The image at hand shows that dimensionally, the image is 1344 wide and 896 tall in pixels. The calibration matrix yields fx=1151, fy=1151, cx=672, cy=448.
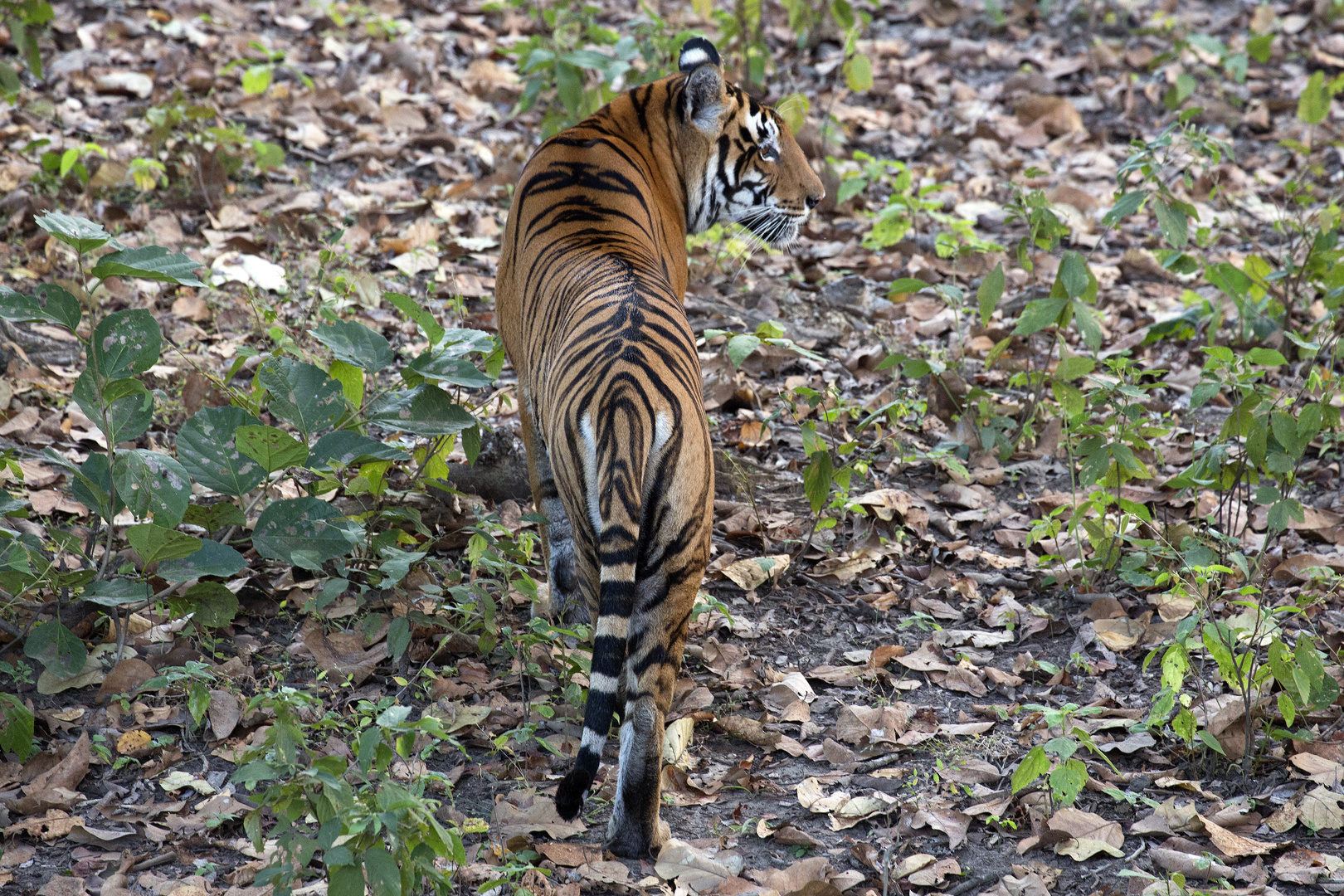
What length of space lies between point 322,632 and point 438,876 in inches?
56.8

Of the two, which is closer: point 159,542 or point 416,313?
point 159,542

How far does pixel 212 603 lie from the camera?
3436 millimetres

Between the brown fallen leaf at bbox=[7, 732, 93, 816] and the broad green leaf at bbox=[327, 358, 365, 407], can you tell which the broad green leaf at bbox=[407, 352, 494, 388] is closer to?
the broad green leaf at bbox=[327, 358, 365, 407]

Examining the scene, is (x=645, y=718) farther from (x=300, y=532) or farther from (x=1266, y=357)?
(x=1266, y=357)

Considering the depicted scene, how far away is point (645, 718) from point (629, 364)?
0.87 metres

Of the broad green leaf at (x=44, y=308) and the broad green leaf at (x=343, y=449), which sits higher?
the broad green leaf at (x=44, y=308)

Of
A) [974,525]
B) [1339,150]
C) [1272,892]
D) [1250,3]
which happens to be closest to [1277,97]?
[1339,150]

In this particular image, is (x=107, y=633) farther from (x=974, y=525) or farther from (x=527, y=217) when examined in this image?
(x=974, y=525)

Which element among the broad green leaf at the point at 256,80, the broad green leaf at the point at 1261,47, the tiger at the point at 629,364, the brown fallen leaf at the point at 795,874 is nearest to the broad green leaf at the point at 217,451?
the tiger at the point at 629,364

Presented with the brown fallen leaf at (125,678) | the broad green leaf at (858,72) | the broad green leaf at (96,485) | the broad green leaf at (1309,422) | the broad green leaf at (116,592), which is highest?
the broad green leaf at (858,72)

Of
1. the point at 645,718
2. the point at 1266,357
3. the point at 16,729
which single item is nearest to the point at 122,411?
the point at 16,729

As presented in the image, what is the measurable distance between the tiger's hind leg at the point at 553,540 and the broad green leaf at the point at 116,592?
1197mm

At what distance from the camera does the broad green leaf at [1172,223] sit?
13.6 feet

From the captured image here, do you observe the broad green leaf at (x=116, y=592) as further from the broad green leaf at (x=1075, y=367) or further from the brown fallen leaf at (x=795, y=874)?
the broad green leaf at (x=1075, y=367)
